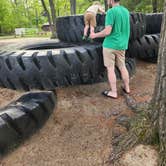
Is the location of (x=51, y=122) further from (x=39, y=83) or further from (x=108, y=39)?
(x=108, y=39)

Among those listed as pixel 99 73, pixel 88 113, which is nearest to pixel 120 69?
pixel 99 73

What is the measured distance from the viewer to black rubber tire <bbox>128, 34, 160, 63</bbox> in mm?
4686

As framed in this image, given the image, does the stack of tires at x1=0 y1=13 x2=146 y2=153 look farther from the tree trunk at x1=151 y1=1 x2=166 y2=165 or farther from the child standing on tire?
the tree trunk at x1=151 y1=1 x2=166 y2=165

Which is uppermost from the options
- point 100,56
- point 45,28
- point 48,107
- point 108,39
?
point 108,39

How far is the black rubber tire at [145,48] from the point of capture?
469 centimetres

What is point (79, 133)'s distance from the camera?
2729 mm

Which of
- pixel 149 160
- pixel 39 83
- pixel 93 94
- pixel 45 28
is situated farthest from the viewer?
pixel 45 28

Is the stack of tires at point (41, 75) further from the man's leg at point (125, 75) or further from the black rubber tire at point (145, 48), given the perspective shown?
the black rubber tire at point (145, 48)

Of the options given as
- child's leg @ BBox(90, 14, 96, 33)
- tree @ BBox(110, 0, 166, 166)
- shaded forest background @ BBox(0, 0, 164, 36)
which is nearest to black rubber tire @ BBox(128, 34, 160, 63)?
child's leg @ BBox(90, 14, 96, 33)

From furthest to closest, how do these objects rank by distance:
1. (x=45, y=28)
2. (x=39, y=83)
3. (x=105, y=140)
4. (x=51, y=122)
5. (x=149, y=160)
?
(x=45, y=28), (x=39, y=83), (x=51, y=122), (x=105, y=140), (x=149, y=160)

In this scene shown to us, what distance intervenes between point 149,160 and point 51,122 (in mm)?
1204

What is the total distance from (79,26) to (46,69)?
1.35 m

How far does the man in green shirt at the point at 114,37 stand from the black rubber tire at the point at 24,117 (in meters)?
0.87

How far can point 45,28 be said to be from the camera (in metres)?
38.4
